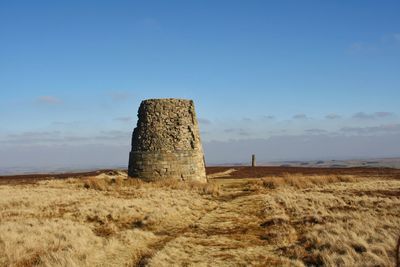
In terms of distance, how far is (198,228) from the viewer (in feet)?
41.1

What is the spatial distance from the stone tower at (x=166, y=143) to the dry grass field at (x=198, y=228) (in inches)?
142

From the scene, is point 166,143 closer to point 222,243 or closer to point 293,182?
point 293,182

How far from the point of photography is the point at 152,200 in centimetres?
1773

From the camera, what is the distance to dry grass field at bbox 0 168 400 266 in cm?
884

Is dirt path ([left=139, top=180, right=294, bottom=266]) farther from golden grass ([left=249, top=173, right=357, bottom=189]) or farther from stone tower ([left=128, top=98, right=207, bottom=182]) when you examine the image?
stone tower ([left=128, top=98, right=207, bottom=182])

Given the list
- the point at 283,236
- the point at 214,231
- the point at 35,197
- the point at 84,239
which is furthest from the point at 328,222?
the point at 35,197

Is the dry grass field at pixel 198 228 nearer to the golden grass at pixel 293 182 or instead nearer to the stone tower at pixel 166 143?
the golden grass at pixel 293 182

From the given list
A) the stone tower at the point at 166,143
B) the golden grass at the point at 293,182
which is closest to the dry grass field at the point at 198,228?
the golden grass at the point at 293,182

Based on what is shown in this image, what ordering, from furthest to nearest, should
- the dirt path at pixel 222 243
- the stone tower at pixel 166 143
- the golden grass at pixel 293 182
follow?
the stone tower at pixel 166 143, the golden grass at pixel 293 182, the dirt path at pixel 222 243

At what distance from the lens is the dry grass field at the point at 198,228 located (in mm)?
8844

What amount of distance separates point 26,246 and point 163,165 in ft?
49.5

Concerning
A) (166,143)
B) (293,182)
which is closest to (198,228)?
(166,143)

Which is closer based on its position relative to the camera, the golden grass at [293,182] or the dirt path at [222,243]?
the dirt path at [222,243]

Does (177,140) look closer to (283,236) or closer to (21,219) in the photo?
(21,219)
